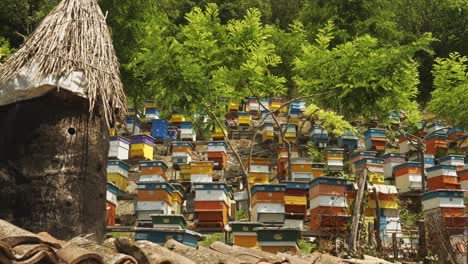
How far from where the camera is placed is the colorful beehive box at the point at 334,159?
16.2 m

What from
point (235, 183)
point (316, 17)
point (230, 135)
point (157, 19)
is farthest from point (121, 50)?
point (316, 17)

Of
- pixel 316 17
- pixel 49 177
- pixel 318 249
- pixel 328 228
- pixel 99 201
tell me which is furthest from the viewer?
pixel 316 17

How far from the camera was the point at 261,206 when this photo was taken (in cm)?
1138

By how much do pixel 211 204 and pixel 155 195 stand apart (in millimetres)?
1133

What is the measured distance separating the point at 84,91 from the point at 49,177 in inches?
26.4

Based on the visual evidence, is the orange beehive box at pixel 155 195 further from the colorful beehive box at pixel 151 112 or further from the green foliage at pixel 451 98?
the colorful beehive box at pixel 151 112

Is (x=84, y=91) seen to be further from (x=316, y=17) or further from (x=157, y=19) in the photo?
(x=316, y=17)

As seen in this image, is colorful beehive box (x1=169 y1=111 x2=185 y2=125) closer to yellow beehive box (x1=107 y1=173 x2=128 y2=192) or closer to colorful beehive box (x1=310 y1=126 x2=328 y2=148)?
colorful beehive box (x1=310 y1=126 x2=328 y2=148)

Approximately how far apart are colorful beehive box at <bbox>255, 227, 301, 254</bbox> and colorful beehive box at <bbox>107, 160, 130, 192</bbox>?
5510mm

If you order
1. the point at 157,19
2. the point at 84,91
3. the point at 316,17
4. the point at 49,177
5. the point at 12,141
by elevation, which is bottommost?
the point at 49,177

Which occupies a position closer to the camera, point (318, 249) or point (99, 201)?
point (99, 201)

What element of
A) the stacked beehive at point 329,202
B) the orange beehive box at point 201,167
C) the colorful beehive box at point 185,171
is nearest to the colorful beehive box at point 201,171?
the orange beehive box at point 201,167

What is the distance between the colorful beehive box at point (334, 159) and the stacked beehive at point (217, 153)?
2.88m

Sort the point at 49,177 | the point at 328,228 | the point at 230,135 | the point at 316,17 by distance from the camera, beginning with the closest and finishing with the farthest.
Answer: the point at 49,177, the point at 328,228, the point at 230,135, the point at 316,17
